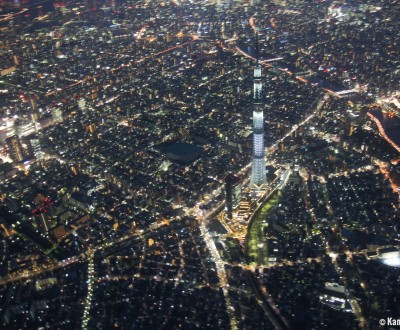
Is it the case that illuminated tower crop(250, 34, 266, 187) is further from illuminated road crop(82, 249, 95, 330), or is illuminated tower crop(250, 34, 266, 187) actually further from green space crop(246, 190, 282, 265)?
illuminated road crop(82, 249, 95, 330)

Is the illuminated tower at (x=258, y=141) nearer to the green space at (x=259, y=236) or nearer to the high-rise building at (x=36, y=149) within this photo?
the green space at (x=259, y=236)

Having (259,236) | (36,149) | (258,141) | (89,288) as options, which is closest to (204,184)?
(258,141)

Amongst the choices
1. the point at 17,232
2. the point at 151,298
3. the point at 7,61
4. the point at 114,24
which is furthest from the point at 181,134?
the point at 114,24

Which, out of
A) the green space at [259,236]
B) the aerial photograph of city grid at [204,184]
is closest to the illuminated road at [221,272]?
the aerial photograph of city grid at [204,184]

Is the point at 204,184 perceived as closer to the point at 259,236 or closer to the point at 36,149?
the point at 259,236

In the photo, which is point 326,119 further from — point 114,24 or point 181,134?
point 114,24
